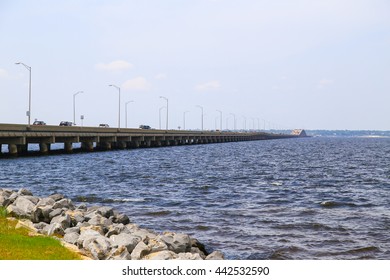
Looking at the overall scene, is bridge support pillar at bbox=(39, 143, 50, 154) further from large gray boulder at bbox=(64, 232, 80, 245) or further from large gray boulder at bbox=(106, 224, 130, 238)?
large gray boulder at bbox=(64, 232, 80, 245)

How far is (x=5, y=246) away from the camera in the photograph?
1187 cm

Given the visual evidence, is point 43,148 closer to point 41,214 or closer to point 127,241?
point 41,214

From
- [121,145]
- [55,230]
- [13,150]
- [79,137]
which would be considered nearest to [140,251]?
[55,230]

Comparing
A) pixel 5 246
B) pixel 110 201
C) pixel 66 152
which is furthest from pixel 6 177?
pixel 66 152

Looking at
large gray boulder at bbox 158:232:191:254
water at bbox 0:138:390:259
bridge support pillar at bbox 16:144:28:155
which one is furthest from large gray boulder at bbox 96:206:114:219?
bridge support pillar at bbox 16:144:28:155

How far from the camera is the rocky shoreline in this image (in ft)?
41.7

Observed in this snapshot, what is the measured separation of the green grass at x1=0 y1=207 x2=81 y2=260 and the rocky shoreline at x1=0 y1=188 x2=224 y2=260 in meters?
0.54

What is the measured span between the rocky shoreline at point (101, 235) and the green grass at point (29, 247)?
542 mm

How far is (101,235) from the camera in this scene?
14148mm

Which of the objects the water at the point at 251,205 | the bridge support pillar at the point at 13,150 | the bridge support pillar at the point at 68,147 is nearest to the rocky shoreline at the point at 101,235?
the water at the point at 251,205

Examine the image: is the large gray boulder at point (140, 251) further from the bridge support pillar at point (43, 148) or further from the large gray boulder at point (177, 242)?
the bridge support pillar at point (43, 148)

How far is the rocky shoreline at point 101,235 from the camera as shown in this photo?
1271cm

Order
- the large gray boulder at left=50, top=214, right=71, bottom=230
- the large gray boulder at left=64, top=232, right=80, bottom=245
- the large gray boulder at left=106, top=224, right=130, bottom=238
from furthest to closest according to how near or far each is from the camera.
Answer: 1. the large gray boulder at left=50, top=214, right=71, bottom=230
2. the large gray boulder at left=106, top=224, right=130, bottom=238
3. the large gray boulder at left=64, top=232, right=80, bottom=245
